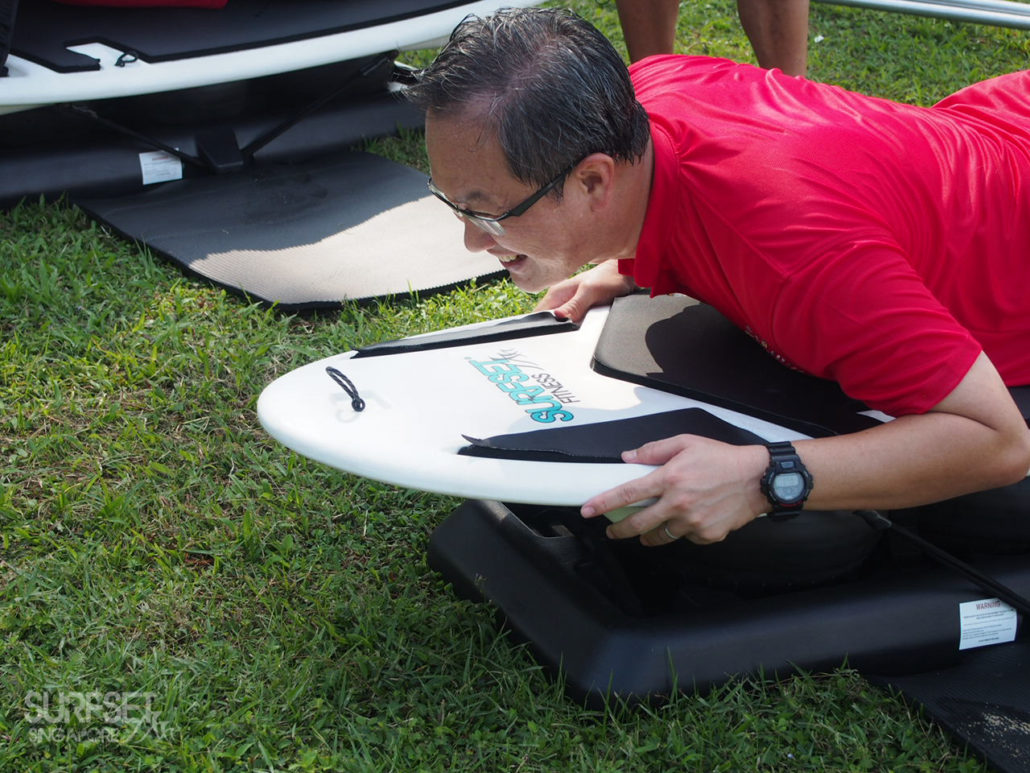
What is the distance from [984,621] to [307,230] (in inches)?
83.0

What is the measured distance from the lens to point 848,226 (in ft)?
5.10

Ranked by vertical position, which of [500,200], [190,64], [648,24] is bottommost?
[190,64]

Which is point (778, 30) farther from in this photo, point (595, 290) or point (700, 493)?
point (700, 493)

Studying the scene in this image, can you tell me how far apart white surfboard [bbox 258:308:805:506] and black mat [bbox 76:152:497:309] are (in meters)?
0.90

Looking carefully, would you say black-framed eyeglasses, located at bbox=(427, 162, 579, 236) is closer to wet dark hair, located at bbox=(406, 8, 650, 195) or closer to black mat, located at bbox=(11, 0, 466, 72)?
wet dark hair, located at bbox=(406, 8, 650, 195)

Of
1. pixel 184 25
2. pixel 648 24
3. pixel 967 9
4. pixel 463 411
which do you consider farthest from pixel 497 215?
pixel 967 9

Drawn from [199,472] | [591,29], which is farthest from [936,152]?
[199,472]

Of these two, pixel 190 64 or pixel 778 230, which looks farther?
pixel 190 64

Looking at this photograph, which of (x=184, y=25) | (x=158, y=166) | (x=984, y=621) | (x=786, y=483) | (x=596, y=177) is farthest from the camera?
(x=184, y=25)

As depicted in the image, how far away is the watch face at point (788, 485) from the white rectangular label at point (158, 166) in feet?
8.13

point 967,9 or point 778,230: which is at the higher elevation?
point 778,230

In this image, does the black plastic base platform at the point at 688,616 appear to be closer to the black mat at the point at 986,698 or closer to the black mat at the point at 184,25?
the black mat at the point at 986,698

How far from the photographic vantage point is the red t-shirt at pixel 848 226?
1531mm

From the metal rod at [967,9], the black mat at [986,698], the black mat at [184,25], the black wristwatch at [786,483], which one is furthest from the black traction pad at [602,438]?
the metal rod at [967,9]
